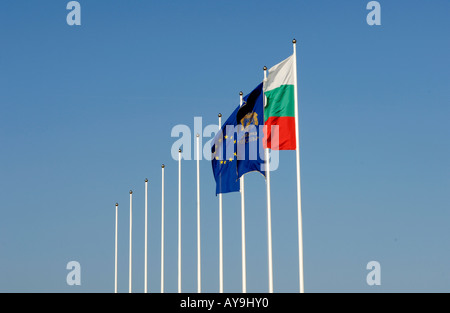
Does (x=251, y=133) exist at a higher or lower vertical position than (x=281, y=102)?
lower

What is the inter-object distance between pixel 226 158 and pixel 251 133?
445 cm

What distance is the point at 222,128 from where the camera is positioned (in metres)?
54.5

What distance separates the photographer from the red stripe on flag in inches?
1805

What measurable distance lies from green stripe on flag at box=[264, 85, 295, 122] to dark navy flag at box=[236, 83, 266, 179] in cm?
109

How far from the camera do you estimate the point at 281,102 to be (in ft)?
154

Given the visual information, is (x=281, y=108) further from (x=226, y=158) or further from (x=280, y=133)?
(x=226, y=158)

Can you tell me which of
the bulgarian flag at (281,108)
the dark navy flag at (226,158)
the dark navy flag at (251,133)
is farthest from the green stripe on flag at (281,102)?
the dark navy flag at (226,158)

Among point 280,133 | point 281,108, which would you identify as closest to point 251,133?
point 281,108

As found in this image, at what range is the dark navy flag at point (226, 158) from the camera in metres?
52.9
